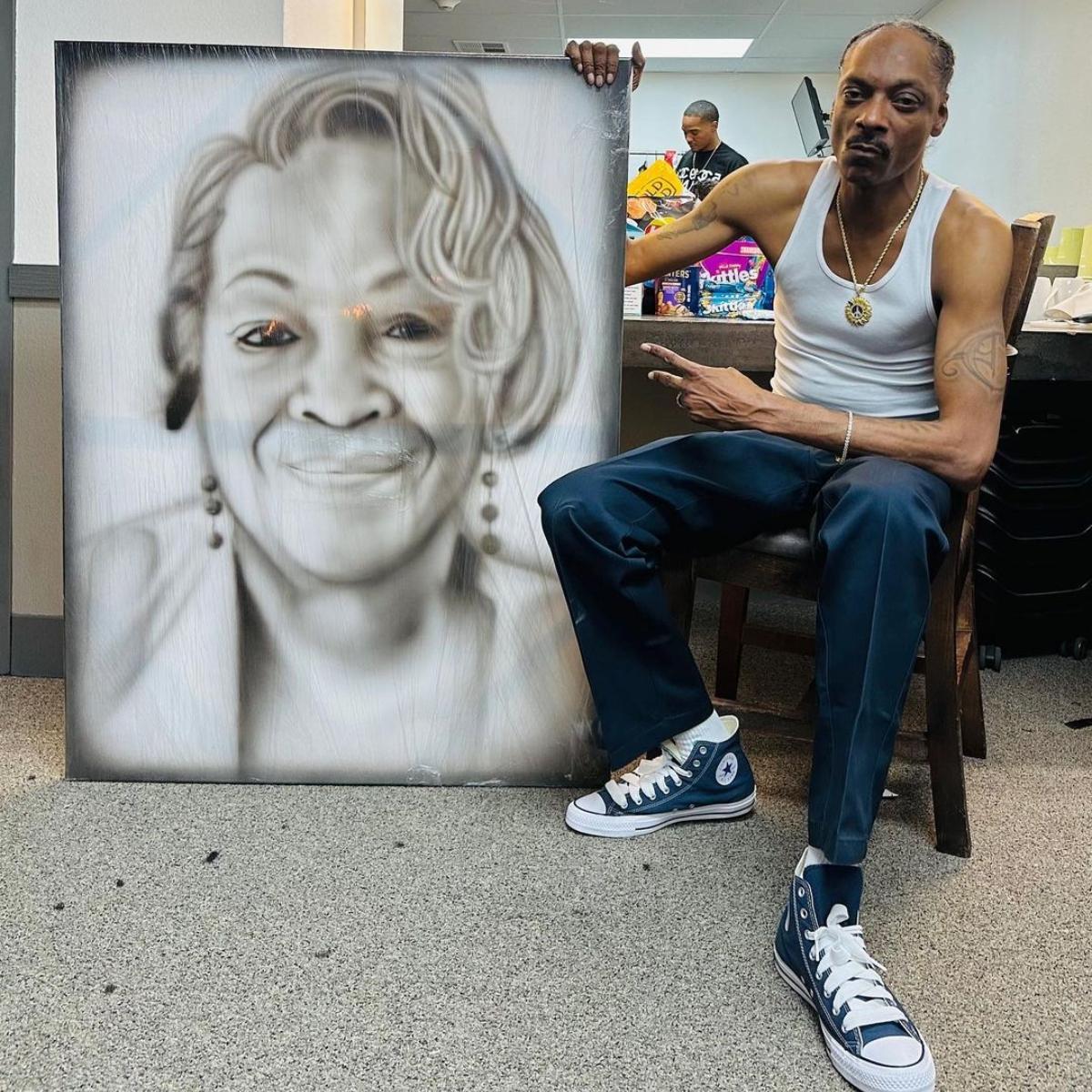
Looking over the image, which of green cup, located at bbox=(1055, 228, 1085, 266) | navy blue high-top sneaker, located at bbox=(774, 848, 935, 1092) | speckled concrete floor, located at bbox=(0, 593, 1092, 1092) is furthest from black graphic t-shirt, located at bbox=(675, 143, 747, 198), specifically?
navy blue high-top sneaker, located at bbox=(774, 848, 935, 1092)

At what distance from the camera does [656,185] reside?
248 centimetres

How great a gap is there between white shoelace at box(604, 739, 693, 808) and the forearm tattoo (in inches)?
25.5

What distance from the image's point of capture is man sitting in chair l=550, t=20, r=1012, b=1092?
1516mm

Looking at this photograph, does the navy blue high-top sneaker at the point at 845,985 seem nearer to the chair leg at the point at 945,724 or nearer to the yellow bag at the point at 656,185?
the chair leg at the point at 945,724

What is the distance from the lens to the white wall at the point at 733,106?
898 cm

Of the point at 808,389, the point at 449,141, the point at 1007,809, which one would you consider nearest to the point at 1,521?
the point at 449,141

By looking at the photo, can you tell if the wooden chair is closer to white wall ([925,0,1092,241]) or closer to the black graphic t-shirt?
the black graphic t-shirt

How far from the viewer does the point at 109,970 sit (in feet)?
4.11

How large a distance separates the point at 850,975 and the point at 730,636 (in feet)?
3.14

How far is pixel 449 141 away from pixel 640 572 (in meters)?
0.69

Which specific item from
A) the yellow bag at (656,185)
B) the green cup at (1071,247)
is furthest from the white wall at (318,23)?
the green cup at (1071,247)

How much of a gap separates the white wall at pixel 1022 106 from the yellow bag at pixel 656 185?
2541 millimetres

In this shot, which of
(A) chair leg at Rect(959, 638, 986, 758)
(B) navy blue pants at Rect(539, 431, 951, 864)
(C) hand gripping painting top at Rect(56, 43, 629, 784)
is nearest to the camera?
(B) navy blue pants at Rect(539, 431, 951, 864)

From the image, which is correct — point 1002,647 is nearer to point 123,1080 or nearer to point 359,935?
point 359,935
